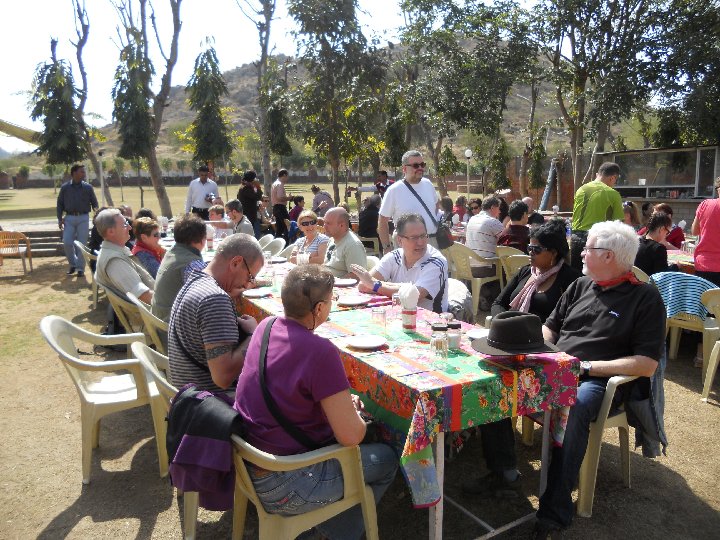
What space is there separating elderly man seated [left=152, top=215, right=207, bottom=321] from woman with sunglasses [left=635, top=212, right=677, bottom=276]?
3.99 metres

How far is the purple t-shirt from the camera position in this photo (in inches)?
76.0

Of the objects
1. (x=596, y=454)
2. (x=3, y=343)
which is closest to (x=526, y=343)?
(x=596, y=454)

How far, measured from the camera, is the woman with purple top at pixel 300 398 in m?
1.94

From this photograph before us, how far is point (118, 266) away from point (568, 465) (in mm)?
3702

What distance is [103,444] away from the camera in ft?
12.4

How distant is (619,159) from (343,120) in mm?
8309

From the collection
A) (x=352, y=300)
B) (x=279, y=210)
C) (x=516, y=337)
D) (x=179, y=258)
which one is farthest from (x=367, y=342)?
(x=279, y=210)

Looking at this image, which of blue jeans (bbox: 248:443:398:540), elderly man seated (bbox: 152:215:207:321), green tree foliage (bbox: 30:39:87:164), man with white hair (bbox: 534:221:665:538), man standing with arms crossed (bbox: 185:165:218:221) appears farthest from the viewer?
green tree foliage (bbox: 30:39:87:164)

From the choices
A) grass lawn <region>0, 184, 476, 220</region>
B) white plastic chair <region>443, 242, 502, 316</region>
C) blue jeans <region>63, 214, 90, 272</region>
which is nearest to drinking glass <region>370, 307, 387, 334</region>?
white plastic chair <region>443, 242, 502, 316</region>

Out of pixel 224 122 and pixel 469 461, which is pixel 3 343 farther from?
pixel 224 122

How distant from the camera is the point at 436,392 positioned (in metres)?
2.14

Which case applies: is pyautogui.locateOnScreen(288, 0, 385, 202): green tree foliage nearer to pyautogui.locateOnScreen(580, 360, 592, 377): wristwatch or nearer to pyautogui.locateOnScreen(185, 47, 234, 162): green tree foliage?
pyautogui.locateOnScreen(185, 47, 234, 162): green tree foliage

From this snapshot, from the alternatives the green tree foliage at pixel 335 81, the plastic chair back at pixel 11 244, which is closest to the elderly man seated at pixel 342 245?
the plastic chair back at pixel 11 244

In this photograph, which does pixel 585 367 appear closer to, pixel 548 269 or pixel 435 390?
pixel 548 269
